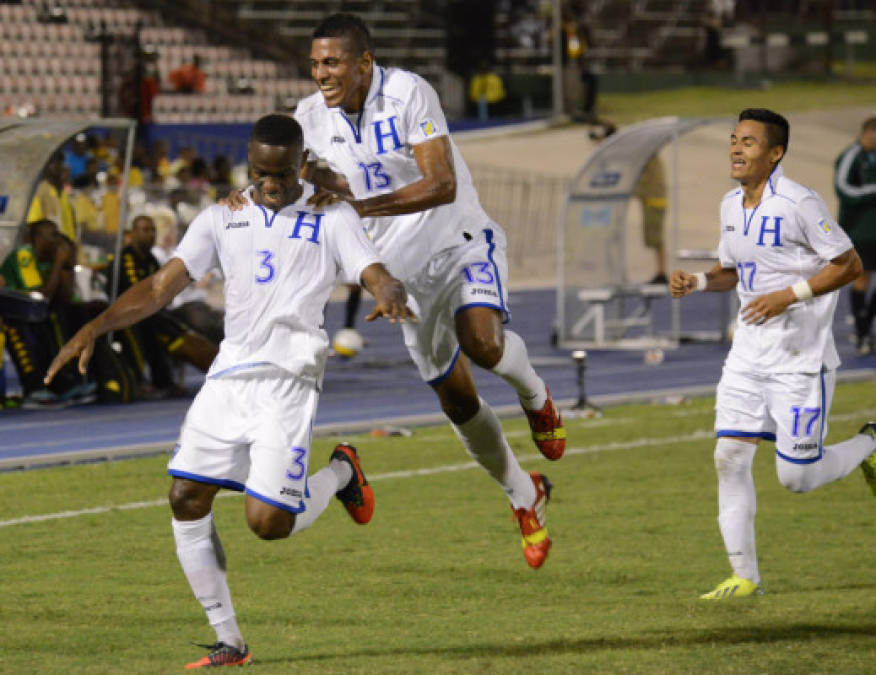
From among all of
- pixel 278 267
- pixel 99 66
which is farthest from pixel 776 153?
pixel 99 66

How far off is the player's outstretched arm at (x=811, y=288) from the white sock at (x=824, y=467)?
0.64 m

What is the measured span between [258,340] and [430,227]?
1.70 meters

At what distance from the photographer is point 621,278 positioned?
18.1 metres

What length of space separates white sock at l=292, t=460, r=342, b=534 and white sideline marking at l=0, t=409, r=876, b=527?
3.06 metres

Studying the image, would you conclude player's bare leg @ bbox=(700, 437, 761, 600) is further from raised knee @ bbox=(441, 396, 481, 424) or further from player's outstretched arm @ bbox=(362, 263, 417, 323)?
player's outstretched arm @ bbox=(362, 263, 417, 323)

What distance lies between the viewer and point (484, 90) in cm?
3628

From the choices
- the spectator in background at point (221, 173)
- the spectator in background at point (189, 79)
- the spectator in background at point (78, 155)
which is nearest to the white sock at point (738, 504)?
the spectator in background at point (221, 173)

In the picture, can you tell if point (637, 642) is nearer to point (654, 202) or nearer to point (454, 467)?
point (454, 467)

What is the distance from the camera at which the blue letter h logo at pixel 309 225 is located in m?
5.84

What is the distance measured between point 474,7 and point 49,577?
28.6 meters

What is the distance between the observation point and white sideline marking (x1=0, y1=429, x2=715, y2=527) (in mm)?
9367

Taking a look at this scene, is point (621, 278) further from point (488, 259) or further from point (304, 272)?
point (304, 272)

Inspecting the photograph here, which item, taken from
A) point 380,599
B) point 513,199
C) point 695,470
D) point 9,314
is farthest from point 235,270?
point 513,199

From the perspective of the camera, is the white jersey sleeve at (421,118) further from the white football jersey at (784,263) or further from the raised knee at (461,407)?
the white football jersey at (784,263)
